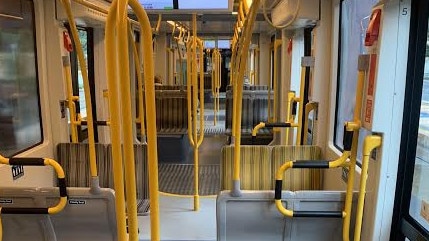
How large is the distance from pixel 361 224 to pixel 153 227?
1.26 metres

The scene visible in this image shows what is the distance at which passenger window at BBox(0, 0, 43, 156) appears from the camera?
2.72 m

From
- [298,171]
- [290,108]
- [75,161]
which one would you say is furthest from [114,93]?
[290,108]

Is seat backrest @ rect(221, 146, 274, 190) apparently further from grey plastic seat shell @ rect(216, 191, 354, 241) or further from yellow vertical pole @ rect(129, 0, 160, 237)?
yellow vertical pole @ rect(129, 0, 160, 237)

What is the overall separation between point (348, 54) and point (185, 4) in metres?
1.23

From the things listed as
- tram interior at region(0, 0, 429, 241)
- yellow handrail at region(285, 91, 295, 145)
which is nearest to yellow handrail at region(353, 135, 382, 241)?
tram interior at region(0, 0, 429, 241)

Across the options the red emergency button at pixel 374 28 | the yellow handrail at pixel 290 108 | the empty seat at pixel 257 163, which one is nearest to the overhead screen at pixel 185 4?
the empty seat at pixel 257 163

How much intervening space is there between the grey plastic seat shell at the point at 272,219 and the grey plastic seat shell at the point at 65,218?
597 mm

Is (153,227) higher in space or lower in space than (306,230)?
higher

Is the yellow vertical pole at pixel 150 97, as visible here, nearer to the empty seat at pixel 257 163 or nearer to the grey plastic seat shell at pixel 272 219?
the grey plastic seat shell at pixel 272 219

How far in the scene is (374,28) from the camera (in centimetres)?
192

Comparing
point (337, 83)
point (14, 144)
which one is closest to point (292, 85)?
point (337, 83)

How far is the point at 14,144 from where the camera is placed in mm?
2855

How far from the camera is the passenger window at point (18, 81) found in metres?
2.72

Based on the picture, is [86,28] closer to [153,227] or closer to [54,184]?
[54,184]
